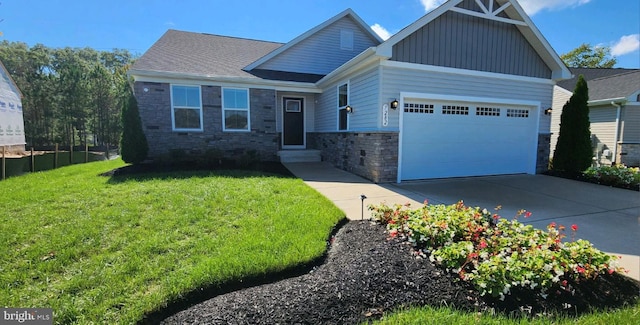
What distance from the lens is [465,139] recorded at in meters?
8.17

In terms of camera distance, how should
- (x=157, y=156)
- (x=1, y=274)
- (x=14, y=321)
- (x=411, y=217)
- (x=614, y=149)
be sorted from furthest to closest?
(x=614, y=149) < (x=157, y=156) < (x=411, y=217) < (x=1, y=274) < (x=14, y=321)

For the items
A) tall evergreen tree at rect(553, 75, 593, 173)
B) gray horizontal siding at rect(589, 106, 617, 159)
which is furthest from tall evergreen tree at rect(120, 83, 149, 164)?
gray horizontal siding at rect(589, 106, 617, 159)

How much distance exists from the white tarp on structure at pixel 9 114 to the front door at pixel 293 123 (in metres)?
12.3

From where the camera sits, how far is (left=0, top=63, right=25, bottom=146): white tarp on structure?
12.8 meters

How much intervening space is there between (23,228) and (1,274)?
1332mm

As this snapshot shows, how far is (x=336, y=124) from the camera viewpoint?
9.84 metres

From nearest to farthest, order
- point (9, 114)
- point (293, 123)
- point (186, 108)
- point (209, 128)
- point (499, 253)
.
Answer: point (499, 253)
point (186, 108)
point (209, 128)
point (293, 123)
point (9, 114)

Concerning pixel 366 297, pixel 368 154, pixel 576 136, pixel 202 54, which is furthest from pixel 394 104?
pixel 202 54

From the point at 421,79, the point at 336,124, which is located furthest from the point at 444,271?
the point at 336,124

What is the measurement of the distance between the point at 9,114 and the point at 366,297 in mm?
18757

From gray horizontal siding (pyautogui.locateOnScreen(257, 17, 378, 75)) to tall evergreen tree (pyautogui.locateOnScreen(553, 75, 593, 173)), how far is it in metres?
7.76

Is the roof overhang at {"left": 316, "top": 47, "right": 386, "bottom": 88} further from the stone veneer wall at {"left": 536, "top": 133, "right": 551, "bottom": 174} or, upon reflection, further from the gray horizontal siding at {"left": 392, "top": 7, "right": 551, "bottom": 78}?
the stone veneer wall at {"left": 536, "top": 133, "right": 551, "bottom": 174}

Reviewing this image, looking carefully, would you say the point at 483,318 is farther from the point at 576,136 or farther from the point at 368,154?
the point at 576,136

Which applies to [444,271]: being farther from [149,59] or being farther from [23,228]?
[149,59]
